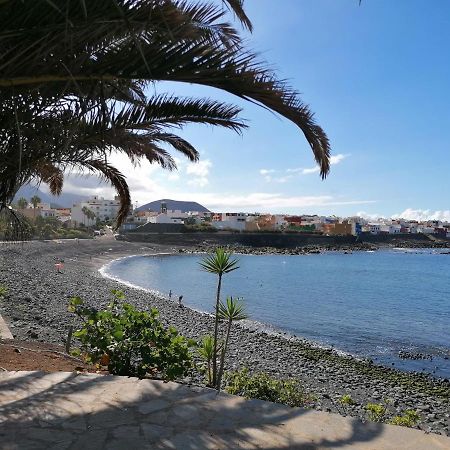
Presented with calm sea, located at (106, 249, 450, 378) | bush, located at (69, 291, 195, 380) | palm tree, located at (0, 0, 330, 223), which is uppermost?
palm tree, located at (0, 0, 330, 223)

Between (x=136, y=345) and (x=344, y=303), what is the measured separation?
2453cm

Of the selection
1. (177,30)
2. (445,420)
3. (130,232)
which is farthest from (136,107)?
(130,232)

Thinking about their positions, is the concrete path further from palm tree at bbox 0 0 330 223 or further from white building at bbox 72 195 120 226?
white building at bbox 72 195 120 226

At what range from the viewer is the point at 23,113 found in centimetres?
324

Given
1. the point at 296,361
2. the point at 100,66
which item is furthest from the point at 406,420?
the point at 296,361

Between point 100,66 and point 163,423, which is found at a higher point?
point 100,66

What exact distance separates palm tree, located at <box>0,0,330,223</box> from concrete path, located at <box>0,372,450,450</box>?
1.63 metres

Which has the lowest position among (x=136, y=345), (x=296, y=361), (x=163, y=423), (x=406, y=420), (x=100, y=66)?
(x=296, y=361)

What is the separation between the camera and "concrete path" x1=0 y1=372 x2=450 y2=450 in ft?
8.82

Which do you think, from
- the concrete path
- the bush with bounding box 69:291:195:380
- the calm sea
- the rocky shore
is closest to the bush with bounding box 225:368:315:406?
the bush with bounding box 69:291:195:380

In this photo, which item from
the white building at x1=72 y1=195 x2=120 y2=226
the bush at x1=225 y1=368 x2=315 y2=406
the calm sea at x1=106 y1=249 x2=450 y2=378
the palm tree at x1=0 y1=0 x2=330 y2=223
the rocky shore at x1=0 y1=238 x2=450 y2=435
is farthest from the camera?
the white building at x1=72 y1=195 x2=120 y2=226

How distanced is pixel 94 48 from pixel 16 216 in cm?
318

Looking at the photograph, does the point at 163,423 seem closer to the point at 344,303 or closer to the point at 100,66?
the point at 100,66

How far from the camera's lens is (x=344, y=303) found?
27188 mm
